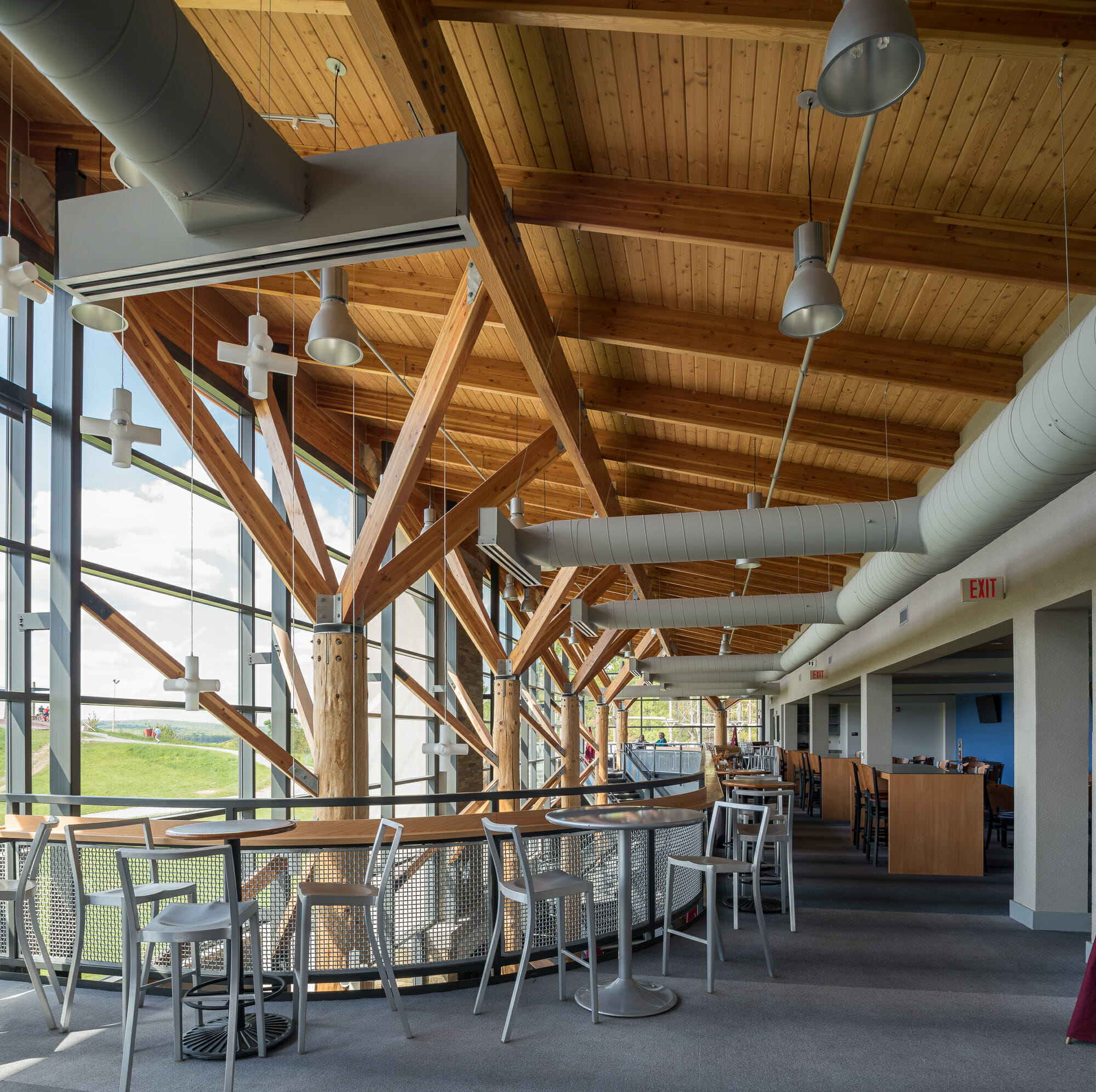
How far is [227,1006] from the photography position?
3.87 metres

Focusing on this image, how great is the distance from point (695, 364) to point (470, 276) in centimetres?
248

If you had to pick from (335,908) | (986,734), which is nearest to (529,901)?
(335,908)

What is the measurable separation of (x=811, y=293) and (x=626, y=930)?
3.05 metres

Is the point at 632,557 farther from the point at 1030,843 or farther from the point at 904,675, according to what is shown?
the point at 904,675

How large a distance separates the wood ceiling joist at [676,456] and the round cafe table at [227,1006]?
598 cm

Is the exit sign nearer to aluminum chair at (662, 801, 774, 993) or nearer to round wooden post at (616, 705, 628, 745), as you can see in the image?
aluminum chair at (662, 801, 774, 993)

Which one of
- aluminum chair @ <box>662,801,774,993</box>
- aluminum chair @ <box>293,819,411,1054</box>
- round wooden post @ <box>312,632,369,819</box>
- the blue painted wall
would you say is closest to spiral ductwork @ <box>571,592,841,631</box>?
round wooden post @ <box>312,632,369,819</box>

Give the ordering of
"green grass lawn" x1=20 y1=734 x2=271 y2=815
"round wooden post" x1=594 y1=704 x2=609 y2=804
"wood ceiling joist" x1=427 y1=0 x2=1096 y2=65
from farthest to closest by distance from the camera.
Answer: "round wooden post" x1=594 y1=704 x2=609 y2=804 < "green grass lawn" x1=20 y1=734 x2=271 y2=815 < "wood ceiling joist" x1=427 y1=0 x2=1096 y2=65

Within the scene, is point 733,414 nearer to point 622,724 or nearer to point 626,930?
point 626,930

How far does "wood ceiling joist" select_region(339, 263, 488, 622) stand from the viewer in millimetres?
5734

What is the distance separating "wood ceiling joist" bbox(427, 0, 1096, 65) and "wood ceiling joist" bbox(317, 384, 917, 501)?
18.9 feet

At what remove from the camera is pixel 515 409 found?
31.4 ft

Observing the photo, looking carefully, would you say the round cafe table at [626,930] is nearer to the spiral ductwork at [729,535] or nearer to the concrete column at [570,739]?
the spiral ductwork at [729,535]

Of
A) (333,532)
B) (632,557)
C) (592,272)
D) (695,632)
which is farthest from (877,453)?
(695,632)
